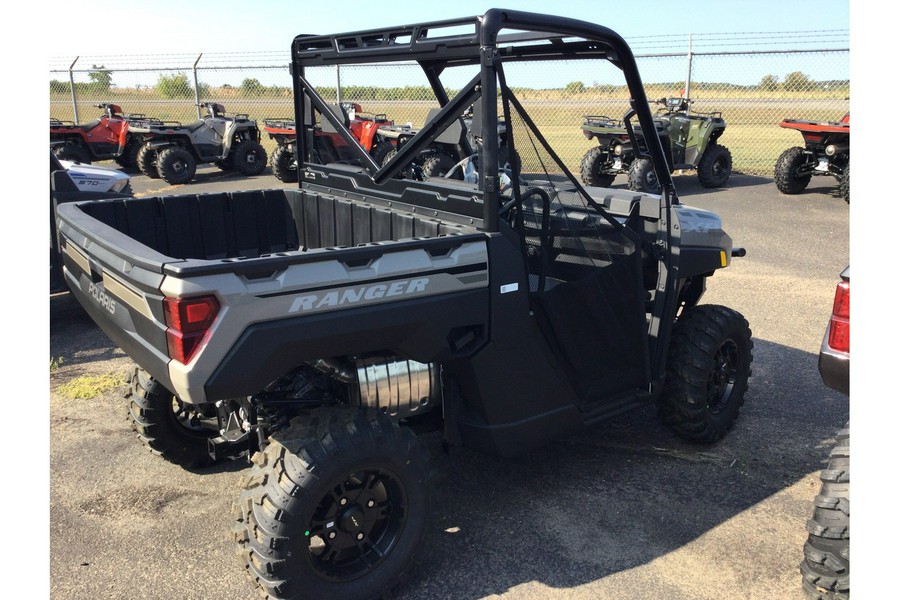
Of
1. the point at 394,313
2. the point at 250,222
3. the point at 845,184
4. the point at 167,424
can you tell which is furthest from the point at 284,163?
the point at 394,313

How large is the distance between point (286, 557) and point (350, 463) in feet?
1.28

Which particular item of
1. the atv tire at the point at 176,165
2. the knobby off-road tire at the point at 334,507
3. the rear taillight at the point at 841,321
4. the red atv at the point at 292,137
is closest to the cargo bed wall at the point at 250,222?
the knobby off-road tire at the point at 334,507

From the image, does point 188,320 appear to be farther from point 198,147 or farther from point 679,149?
point 198,147

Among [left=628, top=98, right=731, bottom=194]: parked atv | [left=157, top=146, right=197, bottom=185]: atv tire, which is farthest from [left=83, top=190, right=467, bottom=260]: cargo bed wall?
[left=157, top=146, right=197, bottom=185]: atv tire

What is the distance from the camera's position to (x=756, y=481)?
378 centimetres

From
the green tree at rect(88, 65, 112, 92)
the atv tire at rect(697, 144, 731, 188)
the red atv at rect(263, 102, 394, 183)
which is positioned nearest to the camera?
the atv tire at rect(697, 144, 731, 188)

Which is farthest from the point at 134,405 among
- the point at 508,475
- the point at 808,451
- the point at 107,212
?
the point at 808,451

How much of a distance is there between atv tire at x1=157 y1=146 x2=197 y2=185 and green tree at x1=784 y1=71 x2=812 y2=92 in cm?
1386

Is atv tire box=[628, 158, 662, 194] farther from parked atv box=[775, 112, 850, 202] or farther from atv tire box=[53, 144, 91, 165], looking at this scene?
atv tire box=[53, 144, 91, 165]

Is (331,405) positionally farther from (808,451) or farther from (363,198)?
(808,451)

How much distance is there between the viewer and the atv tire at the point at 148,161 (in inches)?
561

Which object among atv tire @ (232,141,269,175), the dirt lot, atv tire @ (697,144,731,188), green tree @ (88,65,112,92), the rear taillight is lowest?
the dirt lot

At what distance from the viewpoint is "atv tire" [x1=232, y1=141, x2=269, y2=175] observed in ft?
49.8

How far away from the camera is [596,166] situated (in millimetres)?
13234
